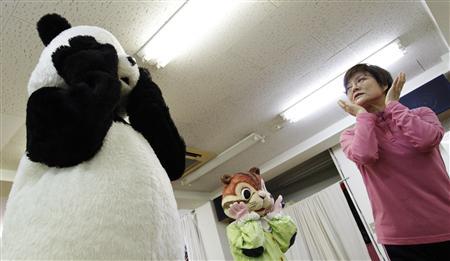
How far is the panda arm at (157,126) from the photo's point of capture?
65 cm

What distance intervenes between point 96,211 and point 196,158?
2499 mm

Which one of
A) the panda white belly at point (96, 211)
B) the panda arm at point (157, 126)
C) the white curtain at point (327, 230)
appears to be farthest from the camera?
the white curtain at point (327, 230)

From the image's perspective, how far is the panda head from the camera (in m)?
0.59

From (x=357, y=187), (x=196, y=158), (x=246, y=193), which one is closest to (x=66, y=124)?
(x=246, y=193)

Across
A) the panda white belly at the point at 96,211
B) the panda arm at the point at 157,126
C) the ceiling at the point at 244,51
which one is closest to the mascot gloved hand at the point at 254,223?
the ceiling at the point at 244,51

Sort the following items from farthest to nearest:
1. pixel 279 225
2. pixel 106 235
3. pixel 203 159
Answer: pixel 203 159, pixel 279 225, pixel 106 235

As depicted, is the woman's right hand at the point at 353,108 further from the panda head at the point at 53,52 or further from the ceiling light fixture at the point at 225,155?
the ceiling light fixture at the point at 225,155

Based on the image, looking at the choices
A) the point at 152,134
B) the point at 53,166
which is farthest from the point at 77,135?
the point at 152,134

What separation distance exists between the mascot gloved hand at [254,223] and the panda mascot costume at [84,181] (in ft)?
3.87

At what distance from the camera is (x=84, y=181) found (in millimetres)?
468

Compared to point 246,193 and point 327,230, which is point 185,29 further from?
point 327,230

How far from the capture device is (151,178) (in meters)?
0.52

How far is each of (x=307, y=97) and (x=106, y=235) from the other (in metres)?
2.25

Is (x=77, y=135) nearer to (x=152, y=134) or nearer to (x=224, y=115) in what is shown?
(x=152, y=134)
